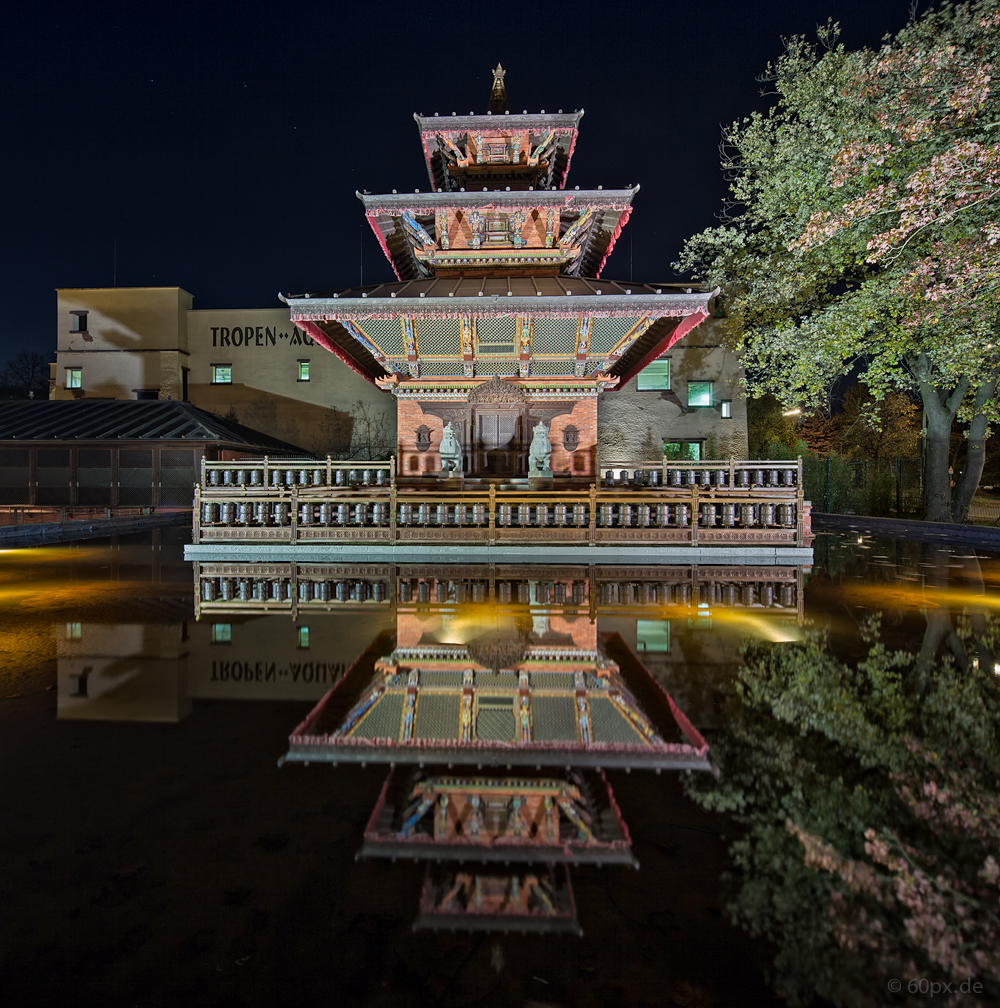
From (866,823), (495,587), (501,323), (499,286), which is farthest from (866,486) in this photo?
(866,823)

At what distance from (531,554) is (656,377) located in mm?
19753

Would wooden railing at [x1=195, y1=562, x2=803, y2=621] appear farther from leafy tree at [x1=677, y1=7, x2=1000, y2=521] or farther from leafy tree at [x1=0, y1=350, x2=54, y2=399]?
leafy tree at [x1=0, y1=350, x2=54, y2=399]

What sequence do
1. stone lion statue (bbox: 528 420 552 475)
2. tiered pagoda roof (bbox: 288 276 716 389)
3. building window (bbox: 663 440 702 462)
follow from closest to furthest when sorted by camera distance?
tiered pagoda roof (bbox: 288 276 716 389)
stone lion statue (bbox: 528 420 552 475)
building window (bbox: 663 440 702 462)

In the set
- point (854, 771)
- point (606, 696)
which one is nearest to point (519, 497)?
point (606, 696)

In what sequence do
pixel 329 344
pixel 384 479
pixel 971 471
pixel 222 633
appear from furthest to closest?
pixel 971 471, pixel 329 344, pixel 384 479, pixel 222 633

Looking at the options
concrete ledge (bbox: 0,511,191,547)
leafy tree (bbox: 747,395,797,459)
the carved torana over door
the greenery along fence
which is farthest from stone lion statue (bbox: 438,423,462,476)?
leafy tree (bbox: 747,395,797,459)

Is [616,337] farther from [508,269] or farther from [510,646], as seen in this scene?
[510,646]

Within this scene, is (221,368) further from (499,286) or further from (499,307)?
(499,307)

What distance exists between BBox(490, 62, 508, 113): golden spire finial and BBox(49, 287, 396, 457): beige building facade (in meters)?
15.9

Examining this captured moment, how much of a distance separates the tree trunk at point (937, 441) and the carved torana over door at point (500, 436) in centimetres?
1441

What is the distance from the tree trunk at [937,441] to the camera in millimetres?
19328

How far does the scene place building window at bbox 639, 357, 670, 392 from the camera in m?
28.4

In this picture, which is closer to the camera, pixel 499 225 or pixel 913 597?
pixel 913 597

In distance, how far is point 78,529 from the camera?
17.1 m
